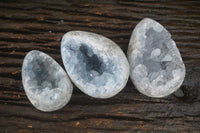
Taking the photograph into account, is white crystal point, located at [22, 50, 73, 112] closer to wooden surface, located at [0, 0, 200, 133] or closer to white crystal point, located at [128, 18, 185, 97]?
wooden surface, located at [0, 0, 200, 133]

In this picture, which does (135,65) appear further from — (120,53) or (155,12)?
(155,12)

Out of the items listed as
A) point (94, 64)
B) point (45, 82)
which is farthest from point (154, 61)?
point (45, 82)

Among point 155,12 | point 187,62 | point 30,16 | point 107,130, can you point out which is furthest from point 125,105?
point 30,16

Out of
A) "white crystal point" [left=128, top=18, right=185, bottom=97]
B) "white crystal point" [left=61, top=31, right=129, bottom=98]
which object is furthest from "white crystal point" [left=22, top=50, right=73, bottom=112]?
"white crystal point" [left=128, top=18, right=185, bottom=97]

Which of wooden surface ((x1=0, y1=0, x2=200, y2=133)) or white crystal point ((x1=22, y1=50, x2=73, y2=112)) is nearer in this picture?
white crystal point ((x1=22, y1=50, x2=73, y2=112))

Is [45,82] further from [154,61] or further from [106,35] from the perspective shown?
[154,61]
